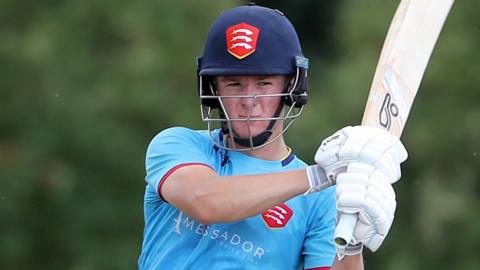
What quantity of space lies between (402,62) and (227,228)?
3.19 feet

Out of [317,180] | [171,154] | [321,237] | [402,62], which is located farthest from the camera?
[402,62]

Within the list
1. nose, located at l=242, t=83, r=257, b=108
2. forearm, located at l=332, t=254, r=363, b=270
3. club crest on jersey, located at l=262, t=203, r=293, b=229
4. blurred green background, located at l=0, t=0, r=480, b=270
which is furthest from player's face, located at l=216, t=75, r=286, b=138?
blurred green background, located at l=0, t=0, r=480, b=270

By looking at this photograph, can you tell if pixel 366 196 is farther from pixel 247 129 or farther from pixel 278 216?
pixel 247 129

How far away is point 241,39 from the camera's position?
579 centimetres

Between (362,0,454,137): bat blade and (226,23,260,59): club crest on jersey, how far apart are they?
0.50 meters

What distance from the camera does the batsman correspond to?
536 centimetres

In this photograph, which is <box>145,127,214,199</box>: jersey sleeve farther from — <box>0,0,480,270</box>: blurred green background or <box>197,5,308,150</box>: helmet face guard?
<box>0,0,480,270</box>: blurred green background

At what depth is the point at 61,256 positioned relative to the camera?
15.0 m

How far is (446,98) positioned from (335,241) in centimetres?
955

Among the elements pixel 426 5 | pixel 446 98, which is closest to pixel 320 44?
pixel 446 98

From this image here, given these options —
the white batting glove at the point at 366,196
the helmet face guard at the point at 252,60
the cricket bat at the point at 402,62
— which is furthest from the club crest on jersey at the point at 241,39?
the white batting glove at the point at 366,196

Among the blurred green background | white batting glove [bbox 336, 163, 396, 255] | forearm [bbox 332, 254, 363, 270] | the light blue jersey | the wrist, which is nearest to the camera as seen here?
white batting glove [bbox 336, 163, 396, 255]

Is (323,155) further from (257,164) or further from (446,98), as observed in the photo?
(446,98)

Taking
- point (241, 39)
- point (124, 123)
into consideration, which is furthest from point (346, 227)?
point (124, 123)
